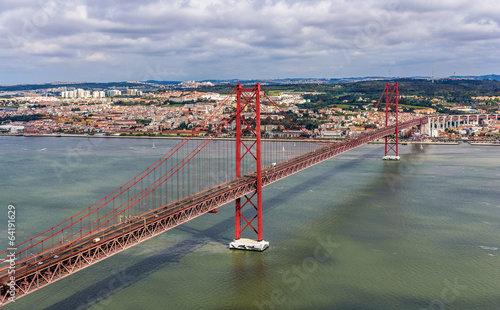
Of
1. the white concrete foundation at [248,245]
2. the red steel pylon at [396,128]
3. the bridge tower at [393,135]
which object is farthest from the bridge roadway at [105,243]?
the red steel pylon at [396,128]

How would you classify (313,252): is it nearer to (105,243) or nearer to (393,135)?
(105,243)

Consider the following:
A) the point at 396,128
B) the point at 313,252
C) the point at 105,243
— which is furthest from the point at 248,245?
the point at 396,128

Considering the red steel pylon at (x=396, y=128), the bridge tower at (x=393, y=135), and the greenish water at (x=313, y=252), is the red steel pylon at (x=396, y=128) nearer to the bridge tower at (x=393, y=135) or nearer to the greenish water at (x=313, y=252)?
the bridge tower at (x=393, y=135)

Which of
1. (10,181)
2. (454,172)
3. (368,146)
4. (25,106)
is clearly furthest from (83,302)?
(25,106)

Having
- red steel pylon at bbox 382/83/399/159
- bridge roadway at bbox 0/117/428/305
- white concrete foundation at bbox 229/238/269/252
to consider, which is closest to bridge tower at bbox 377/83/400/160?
red steel pylon at bbox 382/83/399/159

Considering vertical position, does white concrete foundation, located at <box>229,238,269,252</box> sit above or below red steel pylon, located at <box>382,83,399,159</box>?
below

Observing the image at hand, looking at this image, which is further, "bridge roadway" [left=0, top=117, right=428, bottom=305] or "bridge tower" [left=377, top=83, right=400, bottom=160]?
"bridge tower" [left=377, top=83, right=400, bottom=160]

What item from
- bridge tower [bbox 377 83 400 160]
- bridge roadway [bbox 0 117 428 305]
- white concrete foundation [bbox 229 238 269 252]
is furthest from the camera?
bridge tower [bbox 377 83 400 160]

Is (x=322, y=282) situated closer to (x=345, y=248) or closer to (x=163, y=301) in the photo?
(x=345, y=248)

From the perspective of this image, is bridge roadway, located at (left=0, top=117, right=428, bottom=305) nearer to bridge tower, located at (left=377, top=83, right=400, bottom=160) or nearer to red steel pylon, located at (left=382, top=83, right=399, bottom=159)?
bridge tower, located at (left=377, top=83, right=400, bottom=160)
